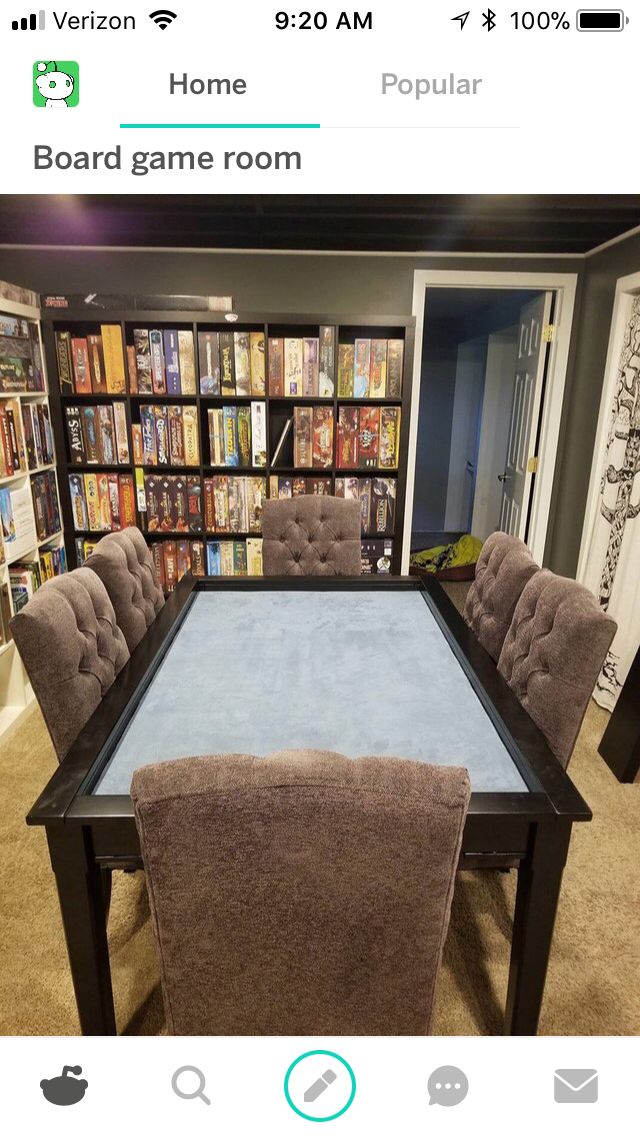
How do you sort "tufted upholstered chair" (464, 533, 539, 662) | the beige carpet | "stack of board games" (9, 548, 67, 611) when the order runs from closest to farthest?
the beige carpet, "tufted upholstered chair" (464, 533, 539, 662), "stack of board games" (9, 548, 67, 611)

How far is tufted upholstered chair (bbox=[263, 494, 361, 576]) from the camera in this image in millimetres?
2463

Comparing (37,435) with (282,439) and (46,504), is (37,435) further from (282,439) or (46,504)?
(282,439)

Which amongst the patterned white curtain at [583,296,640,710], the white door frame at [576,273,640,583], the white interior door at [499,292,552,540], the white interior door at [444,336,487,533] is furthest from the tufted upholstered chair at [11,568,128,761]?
the white interior door at [444,336,487,533]

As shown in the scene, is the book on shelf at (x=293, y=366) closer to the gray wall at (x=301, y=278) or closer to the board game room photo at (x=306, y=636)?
the board game room photo at (x=306, y=636)

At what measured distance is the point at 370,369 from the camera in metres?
3.02

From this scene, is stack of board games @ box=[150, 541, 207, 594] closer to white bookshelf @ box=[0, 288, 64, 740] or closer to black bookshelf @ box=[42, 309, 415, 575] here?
black bookshelf @ box=[42, 309, 415, 575]

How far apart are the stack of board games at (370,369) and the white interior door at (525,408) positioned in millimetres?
1010
